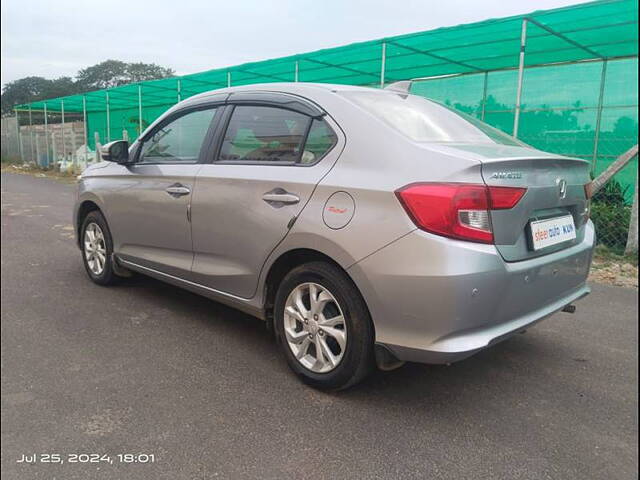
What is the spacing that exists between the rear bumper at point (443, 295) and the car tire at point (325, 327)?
106 millimetres

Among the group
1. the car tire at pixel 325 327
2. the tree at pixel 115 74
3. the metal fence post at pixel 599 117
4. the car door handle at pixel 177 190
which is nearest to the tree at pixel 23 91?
the tree at pixel 115 74

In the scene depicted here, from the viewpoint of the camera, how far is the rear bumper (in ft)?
7.16

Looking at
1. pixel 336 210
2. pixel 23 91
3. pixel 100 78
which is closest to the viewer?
pixel 336 210

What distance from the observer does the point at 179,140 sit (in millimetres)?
3764

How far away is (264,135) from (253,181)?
1.09 feet

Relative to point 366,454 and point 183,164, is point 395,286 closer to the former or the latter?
point 366,454

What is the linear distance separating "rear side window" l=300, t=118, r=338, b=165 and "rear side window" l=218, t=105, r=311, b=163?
0.05m

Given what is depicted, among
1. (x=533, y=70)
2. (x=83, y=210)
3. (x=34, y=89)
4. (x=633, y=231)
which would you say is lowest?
(x=633, y=231)

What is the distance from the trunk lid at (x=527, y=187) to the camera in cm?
229

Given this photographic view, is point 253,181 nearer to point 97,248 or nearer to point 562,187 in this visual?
point 562,187

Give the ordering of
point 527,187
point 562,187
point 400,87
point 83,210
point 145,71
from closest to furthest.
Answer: point 527,187 → point 562,187 → point 400,87 → point 83,210 → point 145,71

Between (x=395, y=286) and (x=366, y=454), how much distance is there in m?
0.75

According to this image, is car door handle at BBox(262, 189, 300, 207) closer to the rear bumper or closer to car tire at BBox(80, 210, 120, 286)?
the rear bumper

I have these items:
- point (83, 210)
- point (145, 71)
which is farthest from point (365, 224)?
point (145, 71)
